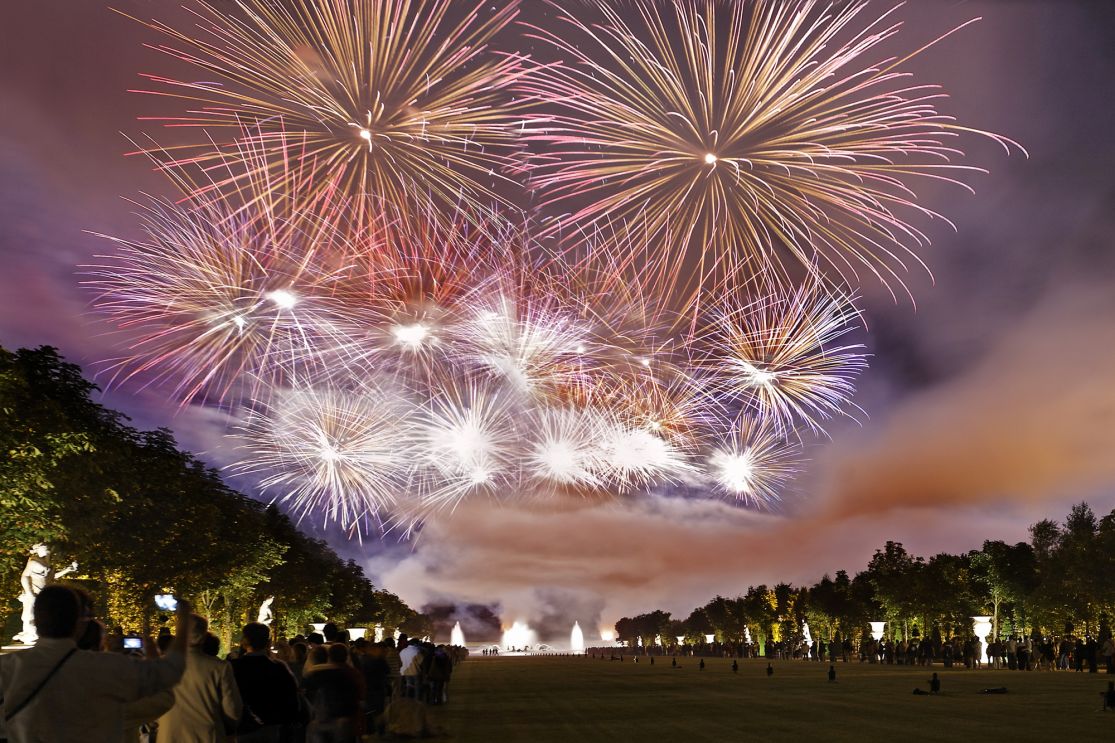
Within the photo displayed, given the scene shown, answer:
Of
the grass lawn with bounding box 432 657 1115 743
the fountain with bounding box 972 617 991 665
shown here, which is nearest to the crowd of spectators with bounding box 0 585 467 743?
the grass lawn with bounding box 432 657 1115 743

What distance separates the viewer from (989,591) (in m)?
120

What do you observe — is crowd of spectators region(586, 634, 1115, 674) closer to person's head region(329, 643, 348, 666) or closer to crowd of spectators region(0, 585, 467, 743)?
person's head region(329, 643, 348, 666)

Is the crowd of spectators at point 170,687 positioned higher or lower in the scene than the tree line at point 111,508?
lower

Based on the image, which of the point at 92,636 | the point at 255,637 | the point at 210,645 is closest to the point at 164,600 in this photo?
the point at 210,645

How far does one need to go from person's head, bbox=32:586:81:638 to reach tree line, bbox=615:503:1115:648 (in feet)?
261

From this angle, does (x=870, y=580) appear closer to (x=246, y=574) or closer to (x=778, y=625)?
(x=778, y=625)

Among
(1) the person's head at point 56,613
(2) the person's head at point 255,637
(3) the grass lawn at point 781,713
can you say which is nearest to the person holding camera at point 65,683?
(1) the person's head at point 56,613

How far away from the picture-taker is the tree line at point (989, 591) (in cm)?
8956

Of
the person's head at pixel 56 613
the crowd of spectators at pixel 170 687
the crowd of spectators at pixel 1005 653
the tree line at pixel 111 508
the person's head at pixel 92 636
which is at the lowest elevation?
the crowd of spectators at pixel 1005 653

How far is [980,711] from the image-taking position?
2952 cm

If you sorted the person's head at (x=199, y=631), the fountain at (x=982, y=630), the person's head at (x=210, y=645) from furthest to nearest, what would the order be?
the fountain at (x=982, y=630), the person's head at (x=210, y=645), the person's head at (x=199, y=631)

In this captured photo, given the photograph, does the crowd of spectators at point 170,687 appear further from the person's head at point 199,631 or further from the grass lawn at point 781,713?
the grass lawn at point 781,713

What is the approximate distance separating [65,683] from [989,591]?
12803 cm

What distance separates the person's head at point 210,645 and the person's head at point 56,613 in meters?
4.34
